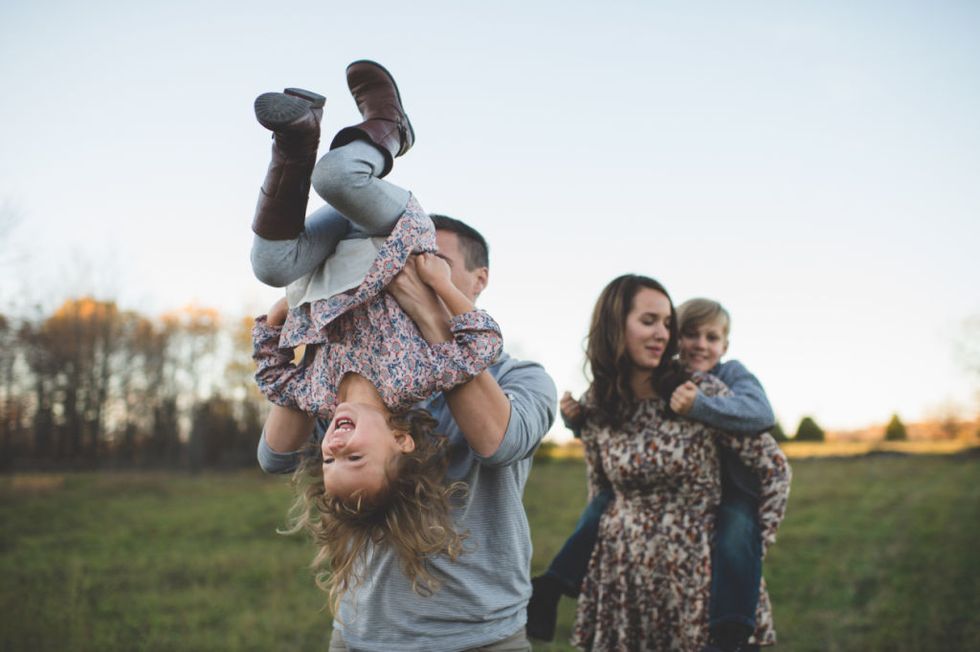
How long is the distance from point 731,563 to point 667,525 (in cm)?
33

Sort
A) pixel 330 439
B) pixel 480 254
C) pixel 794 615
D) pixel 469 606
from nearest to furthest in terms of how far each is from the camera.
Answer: pixel 330 439 → pixel 469 606 → pixel 480 254 → pixel 794 615

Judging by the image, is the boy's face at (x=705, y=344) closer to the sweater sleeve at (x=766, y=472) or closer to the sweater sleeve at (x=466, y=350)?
the sweater sleeve at (x=766, y=472)

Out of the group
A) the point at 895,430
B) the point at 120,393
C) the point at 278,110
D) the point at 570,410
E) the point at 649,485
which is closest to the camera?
the point at 278,110

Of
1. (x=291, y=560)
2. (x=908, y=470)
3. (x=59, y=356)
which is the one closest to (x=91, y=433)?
(x=59, y=356)

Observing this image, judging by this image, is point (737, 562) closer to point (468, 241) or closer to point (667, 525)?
point (667, 525)

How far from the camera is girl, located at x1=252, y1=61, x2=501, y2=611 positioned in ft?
6.73

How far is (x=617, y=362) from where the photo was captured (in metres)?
3.61

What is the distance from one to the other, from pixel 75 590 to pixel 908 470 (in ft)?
104

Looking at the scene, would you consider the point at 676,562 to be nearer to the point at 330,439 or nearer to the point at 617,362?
the point at 617,362

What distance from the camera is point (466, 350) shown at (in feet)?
6.69

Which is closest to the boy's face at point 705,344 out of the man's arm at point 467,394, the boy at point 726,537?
the boy at point 726,537

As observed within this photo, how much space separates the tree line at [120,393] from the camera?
28.8 metres

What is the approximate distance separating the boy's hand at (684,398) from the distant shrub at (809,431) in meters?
43.6

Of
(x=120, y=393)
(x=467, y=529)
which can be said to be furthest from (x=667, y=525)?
(x=120, y=393)
